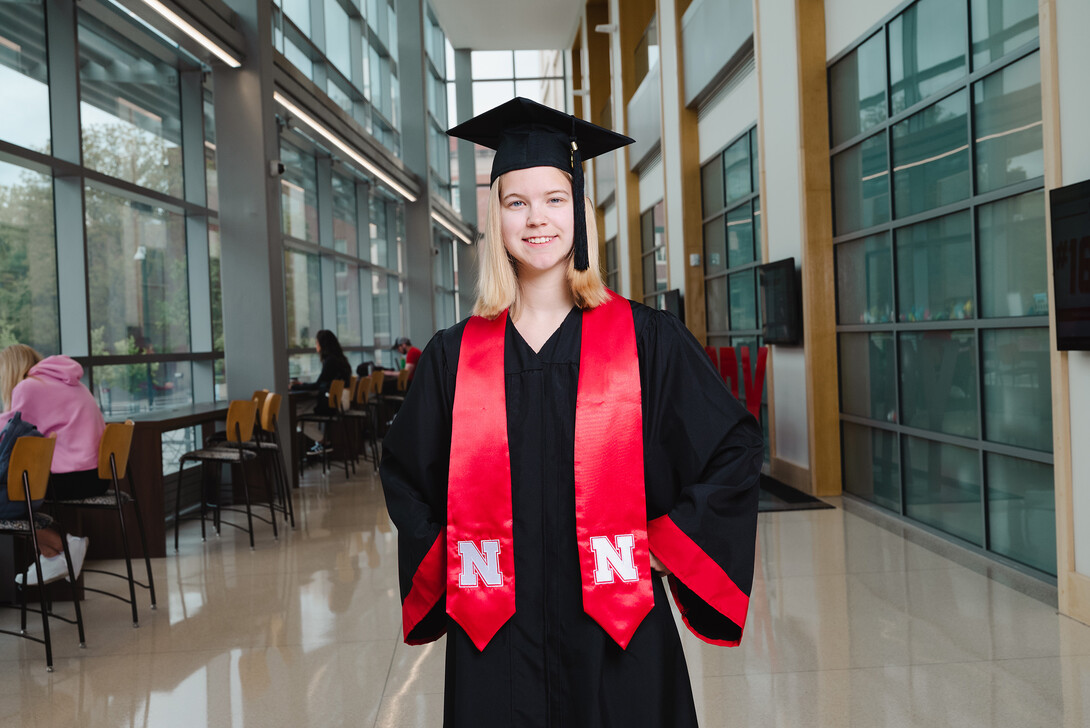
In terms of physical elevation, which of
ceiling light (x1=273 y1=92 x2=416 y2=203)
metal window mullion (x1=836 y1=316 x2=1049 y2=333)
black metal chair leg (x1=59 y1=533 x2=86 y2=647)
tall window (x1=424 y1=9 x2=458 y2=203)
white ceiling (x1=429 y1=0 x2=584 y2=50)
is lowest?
black metal chair leg (x1=59 y1=533 x2=86 y2=647)

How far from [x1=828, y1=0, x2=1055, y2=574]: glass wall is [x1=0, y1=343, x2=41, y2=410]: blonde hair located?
16.0 feet

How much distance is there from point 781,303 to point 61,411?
496 centimetres

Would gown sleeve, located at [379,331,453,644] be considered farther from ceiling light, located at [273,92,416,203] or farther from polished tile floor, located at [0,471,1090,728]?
ceiling light, located at [273,92,416,203]

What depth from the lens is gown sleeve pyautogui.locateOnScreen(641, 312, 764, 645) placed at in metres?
1.48

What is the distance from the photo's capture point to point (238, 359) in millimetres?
7703

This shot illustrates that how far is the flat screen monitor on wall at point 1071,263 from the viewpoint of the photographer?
3.31 metres

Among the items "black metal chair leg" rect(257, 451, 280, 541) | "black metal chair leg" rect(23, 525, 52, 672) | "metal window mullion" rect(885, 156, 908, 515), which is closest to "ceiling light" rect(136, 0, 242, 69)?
"black metal chair leg" rect(257, 451, 280, 541)

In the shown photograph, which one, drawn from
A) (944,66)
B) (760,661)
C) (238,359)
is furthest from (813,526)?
(238,359)

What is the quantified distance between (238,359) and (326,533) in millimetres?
2437

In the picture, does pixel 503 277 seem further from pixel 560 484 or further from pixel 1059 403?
pixel 1059 403

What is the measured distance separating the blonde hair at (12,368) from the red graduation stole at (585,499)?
12.5ft

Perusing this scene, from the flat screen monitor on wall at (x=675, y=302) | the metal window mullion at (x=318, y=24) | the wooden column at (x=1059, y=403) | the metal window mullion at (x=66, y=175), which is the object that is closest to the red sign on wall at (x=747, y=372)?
the flat screen monitor on wall at (x=675, y=302)

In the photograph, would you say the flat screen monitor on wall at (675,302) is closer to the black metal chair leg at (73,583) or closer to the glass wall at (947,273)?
the glass wall at (947,273)

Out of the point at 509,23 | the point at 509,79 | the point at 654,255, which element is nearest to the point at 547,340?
the point at 654,255
